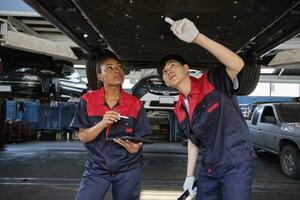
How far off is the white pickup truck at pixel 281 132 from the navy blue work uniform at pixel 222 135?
4793 millimetres

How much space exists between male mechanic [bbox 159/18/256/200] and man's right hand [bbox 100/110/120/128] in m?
0.41

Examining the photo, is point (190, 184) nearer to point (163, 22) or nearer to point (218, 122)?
point (218, 122)

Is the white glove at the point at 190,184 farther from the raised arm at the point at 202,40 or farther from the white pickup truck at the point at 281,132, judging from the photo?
the white pickup truck at the point at 281,132

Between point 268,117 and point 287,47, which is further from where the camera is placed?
point 268,117

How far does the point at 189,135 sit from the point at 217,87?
424mm

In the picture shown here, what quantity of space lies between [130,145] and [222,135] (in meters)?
0.63

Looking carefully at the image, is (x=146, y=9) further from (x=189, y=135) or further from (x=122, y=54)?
(x=122, y=54)

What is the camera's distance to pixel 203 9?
2.16 meters

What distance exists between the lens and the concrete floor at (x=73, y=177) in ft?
16.7

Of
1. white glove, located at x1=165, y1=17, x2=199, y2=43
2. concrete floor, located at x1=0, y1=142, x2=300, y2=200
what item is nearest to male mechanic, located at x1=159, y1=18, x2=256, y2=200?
white glove, located at x1=165, y1=17, x2=199, y2=43

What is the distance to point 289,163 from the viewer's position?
6695 millimetres

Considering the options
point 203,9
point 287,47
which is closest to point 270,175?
point 287,47

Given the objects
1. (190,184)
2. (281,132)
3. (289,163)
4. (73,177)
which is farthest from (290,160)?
(190,184)

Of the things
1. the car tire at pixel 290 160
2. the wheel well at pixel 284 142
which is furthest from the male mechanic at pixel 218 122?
the wheel well at pixel 284 142
